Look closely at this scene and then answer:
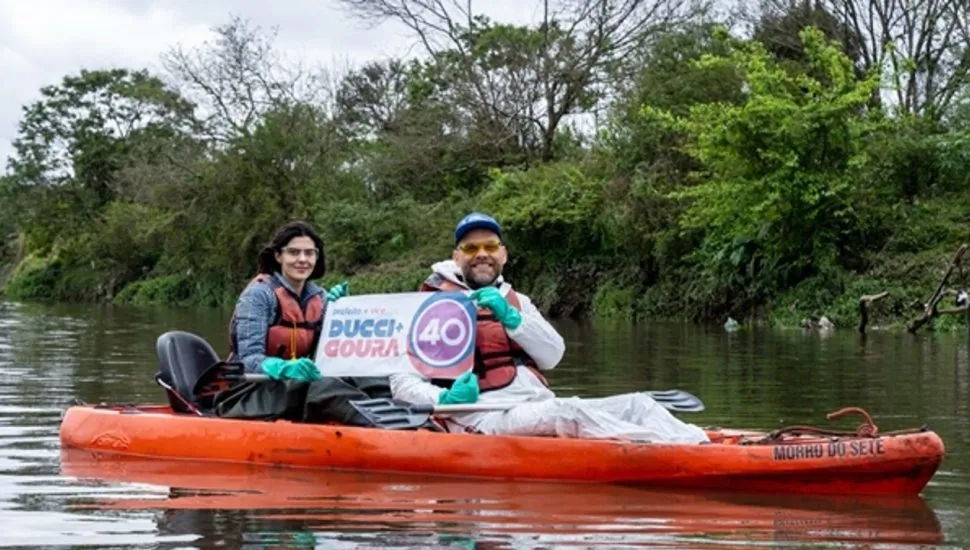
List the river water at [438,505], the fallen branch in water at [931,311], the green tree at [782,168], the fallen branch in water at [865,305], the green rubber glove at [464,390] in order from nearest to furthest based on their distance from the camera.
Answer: the river water at [438,505], the green rubber glove at [464,390], the fallen branch in water at [931,311], the fallen branch in water at [865,305], the green tree at [782,168]

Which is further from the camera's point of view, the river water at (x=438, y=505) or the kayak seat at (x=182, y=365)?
the kayak seat at (x=182, y=365)

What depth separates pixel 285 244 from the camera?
8836mm

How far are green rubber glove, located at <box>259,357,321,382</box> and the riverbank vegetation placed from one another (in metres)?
17.5

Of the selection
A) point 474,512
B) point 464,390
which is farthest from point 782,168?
point 474,512

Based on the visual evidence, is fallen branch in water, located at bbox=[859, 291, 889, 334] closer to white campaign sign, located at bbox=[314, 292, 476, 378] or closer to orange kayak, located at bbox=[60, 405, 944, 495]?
orange kayak, located at bbox=[60, 405, 944, 495]

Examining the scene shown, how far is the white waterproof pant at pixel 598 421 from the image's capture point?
25.4ft

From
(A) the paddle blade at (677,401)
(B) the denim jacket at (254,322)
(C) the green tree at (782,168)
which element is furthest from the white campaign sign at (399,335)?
(C) the green tree at (782,168)

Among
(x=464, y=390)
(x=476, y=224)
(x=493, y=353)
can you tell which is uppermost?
(x=476, y=224)

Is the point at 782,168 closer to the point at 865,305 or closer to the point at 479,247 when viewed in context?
the point at 865,305

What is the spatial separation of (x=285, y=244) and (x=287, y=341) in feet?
1.77

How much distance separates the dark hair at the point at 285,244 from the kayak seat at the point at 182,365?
0.74 metres

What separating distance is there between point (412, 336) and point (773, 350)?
11.3 metres

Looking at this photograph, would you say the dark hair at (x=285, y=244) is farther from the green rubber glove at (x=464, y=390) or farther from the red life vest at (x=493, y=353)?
the green rubber glove at (x=464, y=390)

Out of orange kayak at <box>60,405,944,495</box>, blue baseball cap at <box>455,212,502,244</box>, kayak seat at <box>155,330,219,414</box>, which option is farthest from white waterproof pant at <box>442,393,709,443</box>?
kayak seat at <box>155,330,219,414</box>
